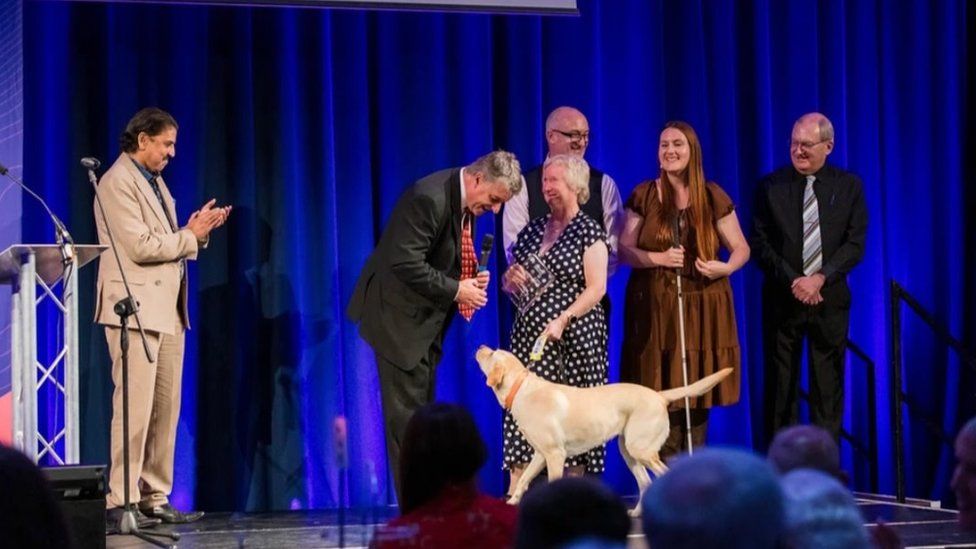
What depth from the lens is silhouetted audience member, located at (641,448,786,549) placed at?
4.88 feet

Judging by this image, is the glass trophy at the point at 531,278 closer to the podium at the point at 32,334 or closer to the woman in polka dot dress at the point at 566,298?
the woman in polka dot dress at the point at 566,298

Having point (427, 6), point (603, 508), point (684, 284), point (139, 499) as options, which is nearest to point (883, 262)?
point (684, 284)

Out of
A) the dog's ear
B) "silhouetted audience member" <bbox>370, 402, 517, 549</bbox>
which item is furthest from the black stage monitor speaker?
"silhouetted audience member" <bbox>370, 402, 517, 549</bbox>

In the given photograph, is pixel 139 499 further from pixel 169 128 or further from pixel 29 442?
pixel 169 128

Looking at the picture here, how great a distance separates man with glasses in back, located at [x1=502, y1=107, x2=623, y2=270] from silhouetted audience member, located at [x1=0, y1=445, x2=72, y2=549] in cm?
447

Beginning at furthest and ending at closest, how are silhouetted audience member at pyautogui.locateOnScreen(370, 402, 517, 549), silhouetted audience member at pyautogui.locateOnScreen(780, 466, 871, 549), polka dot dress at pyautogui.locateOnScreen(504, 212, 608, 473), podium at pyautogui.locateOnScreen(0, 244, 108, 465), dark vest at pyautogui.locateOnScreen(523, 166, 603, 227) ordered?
dark vest at pyautogui.locateOnScreen(523, 166, 603, 227)
polka dot dress at pyautogui.locateOnScreen(504, 212, 608, 473)
podium at pyautogui.locateOnScreen(0, 244, 108, 465)
silhouetted audience member at pyautogui.locateOnScreen(370, 402, 517, 549)
silhouetted audience member at pyautogui.locateOnScreen(780, 466, 871, 549)

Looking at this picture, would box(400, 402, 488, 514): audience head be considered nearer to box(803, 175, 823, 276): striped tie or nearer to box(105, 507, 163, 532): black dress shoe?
box(105, 507, 163, 532): black dress shoe

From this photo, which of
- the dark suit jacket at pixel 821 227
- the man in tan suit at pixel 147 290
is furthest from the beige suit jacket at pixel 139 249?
the dark suit jacket at pixel 821 227

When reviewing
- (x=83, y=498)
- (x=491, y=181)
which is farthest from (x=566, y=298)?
(x=83, y=498)

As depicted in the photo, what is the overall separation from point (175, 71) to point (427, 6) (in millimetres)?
1257

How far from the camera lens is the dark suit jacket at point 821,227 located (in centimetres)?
642

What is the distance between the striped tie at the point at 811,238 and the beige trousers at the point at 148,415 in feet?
9.43

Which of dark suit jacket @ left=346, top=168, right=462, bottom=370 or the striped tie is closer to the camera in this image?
dark suit jacket @ left=346, top=168, right=462, bottom=370

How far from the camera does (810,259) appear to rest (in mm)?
6445
